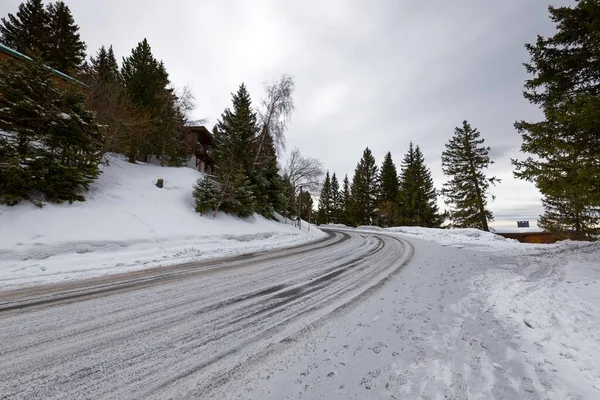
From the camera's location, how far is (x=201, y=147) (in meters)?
33.5

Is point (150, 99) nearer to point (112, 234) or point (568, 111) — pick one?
point (112, 234)

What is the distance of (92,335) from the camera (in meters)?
3.07

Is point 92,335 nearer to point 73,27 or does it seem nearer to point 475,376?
point 475,376

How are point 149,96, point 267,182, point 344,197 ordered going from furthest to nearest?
point 344,197 < point 149,96 < point 267,182

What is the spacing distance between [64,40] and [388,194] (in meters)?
42.3

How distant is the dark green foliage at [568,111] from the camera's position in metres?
7.52

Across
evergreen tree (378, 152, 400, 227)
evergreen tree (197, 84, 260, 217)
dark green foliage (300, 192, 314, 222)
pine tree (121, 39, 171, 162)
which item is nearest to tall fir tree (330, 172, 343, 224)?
dark green foliage (300, 192, 314, 222)

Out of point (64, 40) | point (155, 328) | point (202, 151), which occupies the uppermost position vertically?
point (64, 40)

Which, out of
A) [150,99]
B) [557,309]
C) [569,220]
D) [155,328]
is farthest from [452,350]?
[569,220]

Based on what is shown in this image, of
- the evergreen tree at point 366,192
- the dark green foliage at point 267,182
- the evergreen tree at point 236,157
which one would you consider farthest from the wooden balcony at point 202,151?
the evergreen tree at point 366,192

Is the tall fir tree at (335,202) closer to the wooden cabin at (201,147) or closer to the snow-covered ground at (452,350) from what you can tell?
the wooden cabin at (201,147)

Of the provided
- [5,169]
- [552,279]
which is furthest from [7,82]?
[552,279]

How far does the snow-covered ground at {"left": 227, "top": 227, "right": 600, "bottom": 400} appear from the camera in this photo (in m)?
2.17

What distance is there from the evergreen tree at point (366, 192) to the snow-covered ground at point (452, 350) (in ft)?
120
